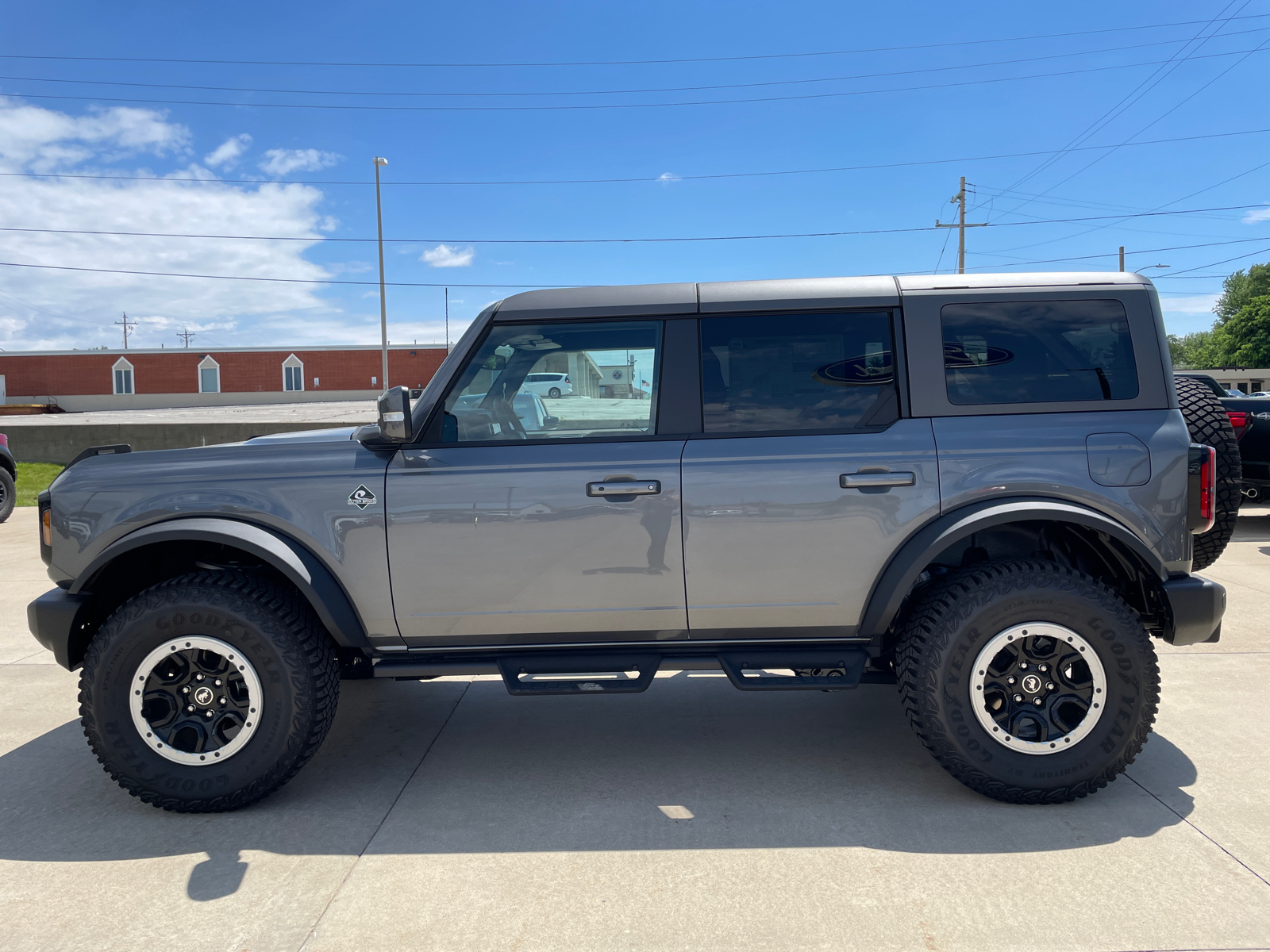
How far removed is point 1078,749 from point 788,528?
1.34 m

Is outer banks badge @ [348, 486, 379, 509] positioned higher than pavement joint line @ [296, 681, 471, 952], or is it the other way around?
outer banks badge @ [348, 486, 379, 509]

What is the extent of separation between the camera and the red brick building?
52.9m

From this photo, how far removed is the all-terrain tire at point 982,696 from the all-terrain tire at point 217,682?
94.0 inches

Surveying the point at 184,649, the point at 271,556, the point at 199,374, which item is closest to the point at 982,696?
the point at 271,556

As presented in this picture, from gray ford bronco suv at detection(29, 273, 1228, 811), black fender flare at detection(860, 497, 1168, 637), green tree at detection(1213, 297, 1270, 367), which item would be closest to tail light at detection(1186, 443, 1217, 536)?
gray ford bronco suv at detection(29, 273, 1228, 811)

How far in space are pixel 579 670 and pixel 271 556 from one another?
1.24 metres

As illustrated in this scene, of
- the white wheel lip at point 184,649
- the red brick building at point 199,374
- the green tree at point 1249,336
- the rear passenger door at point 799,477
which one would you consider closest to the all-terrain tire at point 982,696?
the rear passenger door at point 799,477

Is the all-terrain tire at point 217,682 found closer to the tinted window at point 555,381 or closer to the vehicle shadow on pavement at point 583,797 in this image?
the vehicle shadow on pavement at point 583,797

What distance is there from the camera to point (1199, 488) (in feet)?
10.8

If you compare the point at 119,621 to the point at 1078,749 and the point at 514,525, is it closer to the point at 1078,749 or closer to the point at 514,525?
the point at 514,525

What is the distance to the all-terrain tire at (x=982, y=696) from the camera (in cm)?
325

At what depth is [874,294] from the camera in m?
3.49

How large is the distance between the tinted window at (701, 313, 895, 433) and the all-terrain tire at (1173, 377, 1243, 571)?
155 centimetres

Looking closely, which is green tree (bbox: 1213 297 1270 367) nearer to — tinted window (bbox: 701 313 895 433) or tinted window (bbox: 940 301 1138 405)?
tinted window (bbox: 940 301 1138 405)
